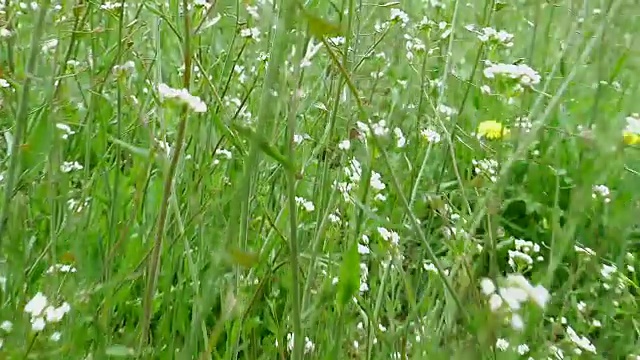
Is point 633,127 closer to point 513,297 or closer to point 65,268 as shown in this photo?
point 513,297

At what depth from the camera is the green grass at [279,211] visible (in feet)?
2.24

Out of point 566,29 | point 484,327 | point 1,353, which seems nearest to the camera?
point 484,327

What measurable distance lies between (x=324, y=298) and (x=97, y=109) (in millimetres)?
449

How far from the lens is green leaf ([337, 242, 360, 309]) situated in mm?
704

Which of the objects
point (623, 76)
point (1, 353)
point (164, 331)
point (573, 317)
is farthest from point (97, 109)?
point (623, 76)

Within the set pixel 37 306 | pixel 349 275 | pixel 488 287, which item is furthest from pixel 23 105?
pixel 488 287

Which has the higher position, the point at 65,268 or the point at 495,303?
the point at 495,303

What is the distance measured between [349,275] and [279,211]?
17.0 inches

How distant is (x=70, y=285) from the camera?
29.9 inches

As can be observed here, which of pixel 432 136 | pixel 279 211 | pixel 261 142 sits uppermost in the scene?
pixel 261 142

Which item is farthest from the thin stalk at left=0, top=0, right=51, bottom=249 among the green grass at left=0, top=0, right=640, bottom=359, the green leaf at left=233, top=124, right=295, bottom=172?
the green leaf at left=233, top=124, right=295, bottom=172

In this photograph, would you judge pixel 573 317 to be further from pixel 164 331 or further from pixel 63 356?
pixel 63 356

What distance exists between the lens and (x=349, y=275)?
0.71 metres

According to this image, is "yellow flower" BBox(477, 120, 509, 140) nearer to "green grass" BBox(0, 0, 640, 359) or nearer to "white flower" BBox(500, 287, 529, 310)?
"green grass" BBox(0, 0, 640, 359)
